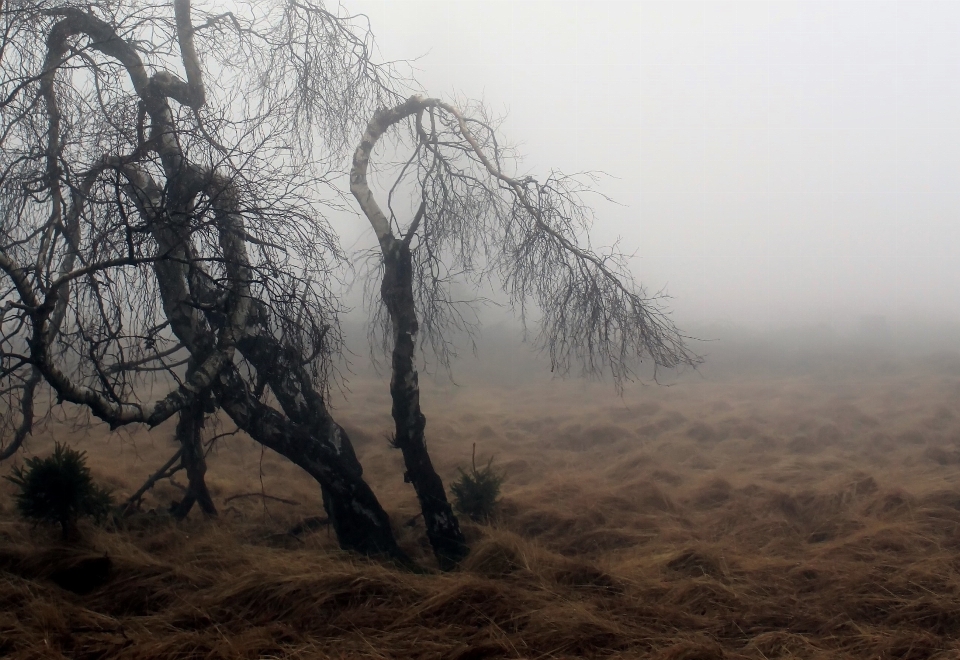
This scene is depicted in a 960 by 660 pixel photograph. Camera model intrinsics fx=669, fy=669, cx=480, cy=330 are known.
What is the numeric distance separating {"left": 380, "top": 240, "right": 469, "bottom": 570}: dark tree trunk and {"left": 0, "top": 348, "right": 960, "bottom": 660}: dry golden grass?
359 millimetres

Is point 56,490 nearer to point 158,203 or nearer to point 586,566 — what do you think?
point 158,203

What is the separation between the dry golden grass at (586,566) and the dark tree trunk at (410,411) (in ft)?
1.18

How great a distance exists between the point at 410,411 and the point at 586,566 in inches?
75.5

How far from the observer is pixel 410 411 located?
19.0ft

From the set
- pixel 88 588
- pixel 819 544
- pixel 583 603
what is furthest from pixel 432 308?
pixel 819 544

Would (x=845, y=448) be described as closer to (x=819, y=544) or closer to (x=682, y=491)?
(x=682, y=491)

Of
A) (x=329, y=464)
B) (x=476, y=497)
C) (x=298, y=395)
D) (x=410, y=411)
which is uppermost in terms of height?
(x=298, y=395)

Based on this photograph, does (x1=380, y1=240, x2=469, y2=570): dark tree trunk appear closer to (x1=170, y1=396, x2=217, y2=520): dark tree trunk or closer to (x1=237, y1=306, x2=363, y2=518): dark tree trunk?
(x1=237, y1=306, x2=363, y2=518): dark tree trunk

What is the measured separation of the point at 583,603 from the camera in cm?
451

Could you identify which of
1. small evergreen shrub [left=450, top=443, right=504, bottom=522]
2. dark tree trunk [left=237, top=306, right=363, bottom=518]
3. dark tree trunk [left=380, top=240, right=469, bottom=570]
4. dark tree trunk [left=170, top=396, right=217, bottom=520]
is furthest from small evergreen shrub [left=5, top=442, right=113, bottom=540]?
small evergreen shrub [left=450, top=443, right=504, bottom=522]

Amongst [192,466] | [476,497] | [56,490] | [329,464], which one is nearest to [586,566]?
[476,497]

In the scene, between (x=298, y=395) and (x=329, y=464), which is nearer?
(x=329, y=464)

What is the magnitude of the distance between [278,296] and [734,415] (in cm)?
891

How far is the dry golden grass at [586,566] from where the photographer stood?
404 centimetres
